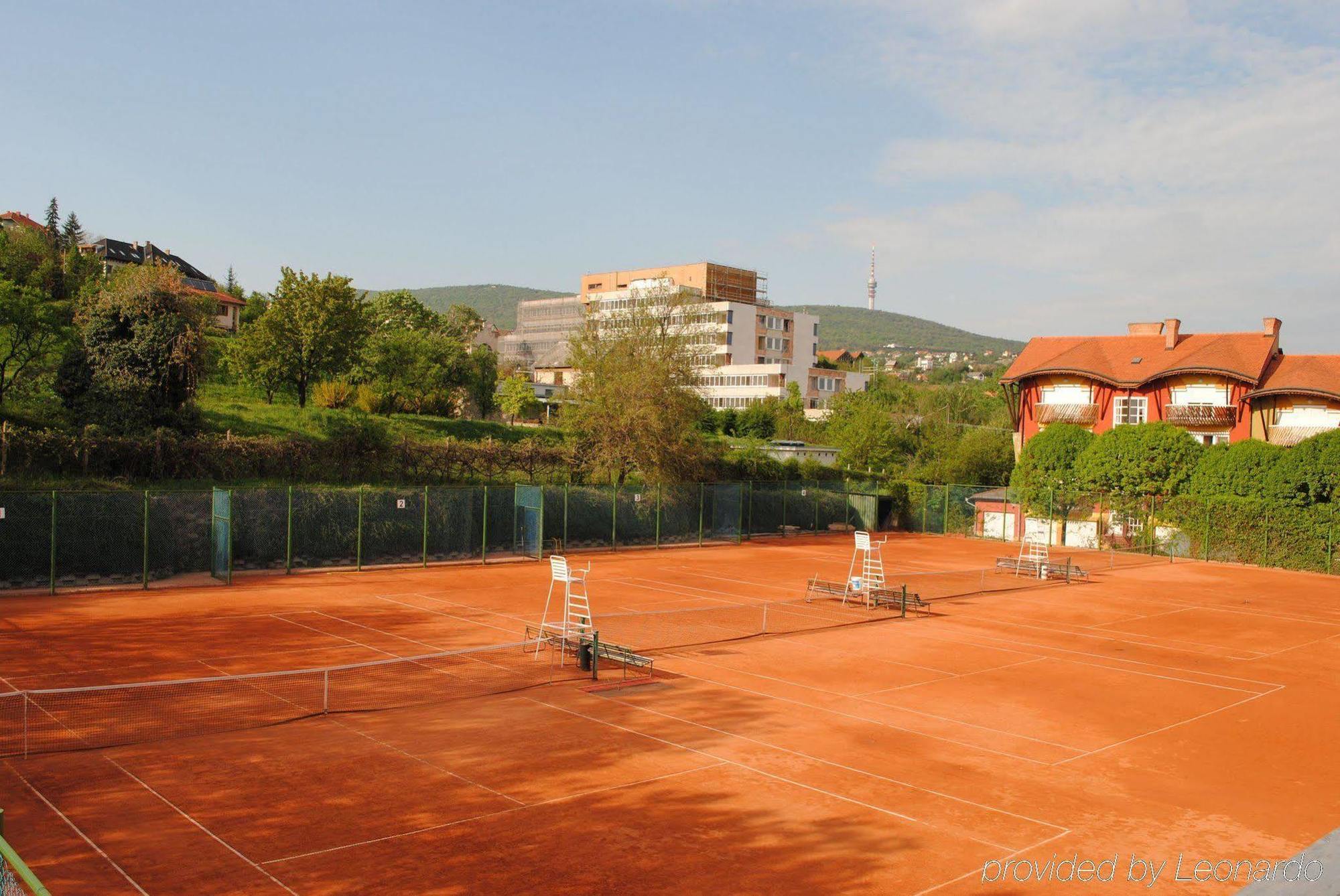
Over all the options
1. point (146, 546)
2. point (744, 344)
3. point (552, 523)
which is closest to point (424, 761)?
point (146, 546)

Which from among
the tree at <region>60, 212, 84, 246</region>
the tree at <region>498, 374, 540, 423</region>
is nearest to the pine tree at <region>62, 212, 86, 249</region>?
the tree at <region>60, 212, 84, 246</region>

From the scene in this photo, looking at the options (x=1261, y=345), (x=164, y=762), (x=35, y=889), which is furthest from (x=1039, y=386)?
(x=35, y=889)

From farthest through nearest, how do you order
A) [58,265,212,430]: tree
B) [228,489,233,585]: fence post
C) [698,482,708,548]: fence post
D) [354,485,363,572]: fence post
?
[698,482,708,548]: fence post < [58,265,212,430]: tree < [354,485,363,572]: fence post < [228,489,233,585]: fence post

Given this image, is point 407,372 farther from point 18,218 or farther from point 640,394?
point 18,218

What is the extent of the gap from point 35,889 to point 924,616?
22.7m

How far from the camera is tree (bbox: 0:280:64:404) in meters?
38.8

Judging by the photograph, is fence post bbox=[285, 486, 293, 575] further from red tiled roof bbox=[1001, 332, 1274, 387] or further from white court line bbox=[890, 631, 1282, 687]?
red tiled roof bbox=[1001, 332, 1274, 387]

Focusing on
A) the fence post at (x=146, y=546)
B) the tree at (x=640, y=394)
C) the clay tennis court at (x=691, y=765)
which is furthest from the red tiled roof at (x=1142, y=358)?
the fence post at (x=146, y=546)

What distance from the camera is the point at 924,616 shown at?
2452 cm

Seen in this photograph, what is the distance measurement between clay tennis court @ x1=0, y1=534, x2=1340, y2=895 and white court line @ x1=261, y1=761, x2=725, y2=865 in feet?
0.15

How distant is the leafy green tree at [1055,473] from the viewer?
5056 centimetres

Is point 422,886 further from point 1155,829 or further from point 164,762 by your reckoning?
point 1155,829

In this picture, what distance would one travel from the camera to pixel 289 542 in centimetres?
2914

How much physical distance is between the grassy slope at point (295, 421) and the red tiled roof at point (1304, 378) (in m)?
40.3
